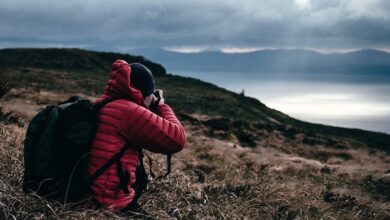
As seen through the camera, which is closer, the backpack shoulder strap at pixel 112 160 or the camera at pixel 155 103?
the backpack shoulder strap at pixel 112 160

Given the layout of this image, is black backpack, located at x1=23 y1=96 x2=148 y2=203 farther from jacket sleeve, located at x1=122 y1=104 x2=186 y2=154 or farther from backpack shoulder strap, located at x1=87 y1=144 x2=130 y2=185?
jacket sleeve, located at x1=122 y1=104 x2=186 y2=154

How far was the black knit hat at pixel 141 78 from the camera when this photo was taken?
4.64 meters

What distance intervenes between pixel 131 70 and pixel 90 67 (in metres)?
40.3

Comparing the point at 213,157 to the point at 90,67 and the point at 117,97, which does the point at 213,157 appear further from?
the point at 90,67

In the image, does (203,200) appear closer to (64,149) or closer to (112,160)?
(112,160)

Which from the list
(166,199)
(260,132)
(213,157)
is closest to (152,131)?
(166,199)

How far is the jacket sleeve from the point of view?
4.43 m

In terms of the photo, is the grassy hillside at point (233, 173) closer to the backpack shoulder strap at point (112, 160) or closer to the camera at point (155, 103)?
the backpack shoulder strap at point (112, 160)

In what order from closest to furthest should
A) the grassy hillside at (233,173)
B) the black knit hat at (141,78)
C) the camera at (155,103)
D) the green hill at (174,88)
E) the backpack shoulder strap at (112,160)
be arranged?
the backpack shoulder strap at (112,160)
the black knit hat at (141,78)
the camera at (155,103)
the grassy hillside at (233,173)
the green hill at (174,88)

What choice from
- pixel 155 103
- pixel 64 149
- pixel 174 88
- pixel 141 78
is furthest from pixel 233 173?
pixel 174 88

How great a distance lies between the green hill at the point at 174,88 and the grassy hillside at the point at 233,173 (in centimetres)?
24

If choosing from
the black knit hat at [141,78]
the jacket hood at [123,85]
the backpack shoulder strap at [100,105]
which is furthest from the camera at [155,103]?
the backpack shoulder strap at [100,105]

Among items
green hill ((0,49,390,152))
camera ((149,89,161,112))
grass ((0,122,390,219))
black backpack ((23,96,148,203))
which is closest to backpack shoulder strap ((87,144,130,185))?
black backpack ((23,96,148,203))

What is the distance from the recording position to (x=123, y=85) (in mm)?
4496
